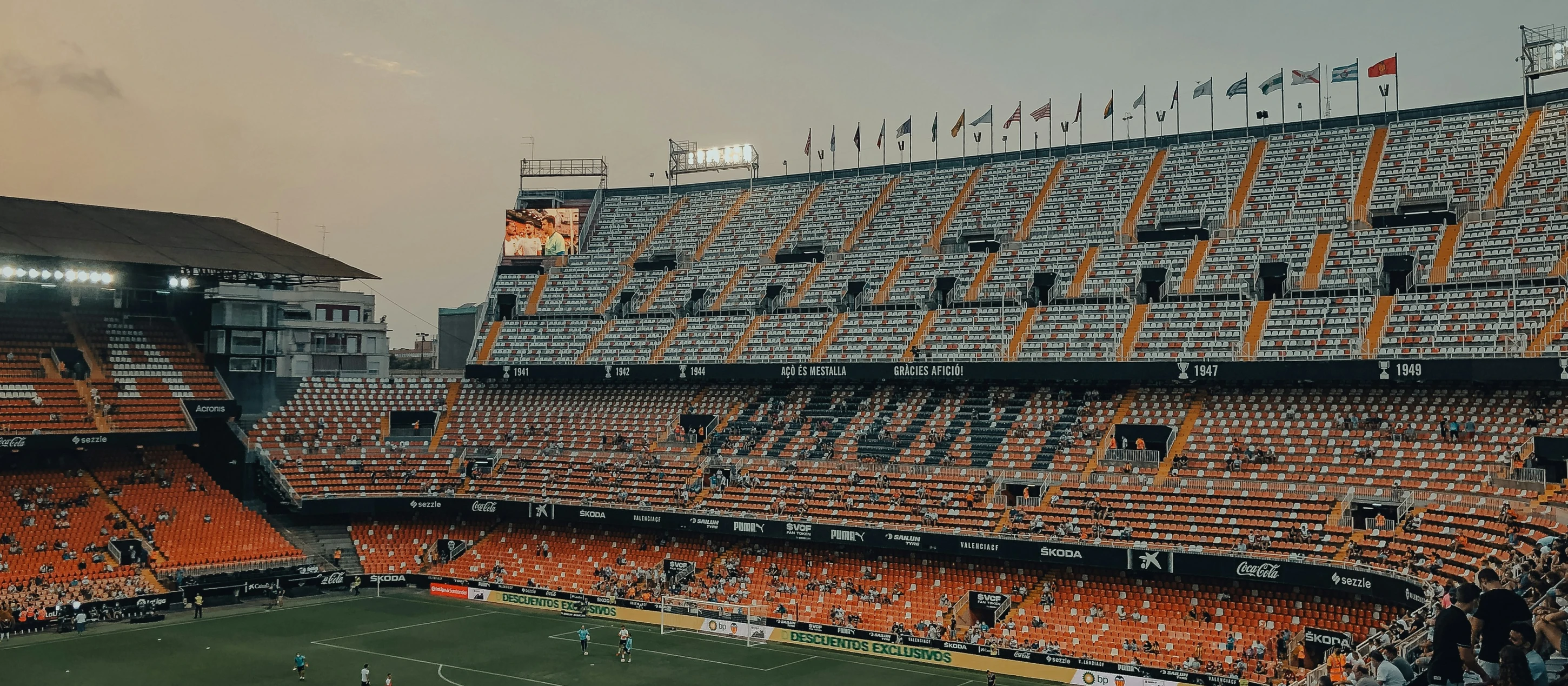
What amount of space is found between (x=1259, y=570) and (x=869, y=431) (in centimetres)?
2169

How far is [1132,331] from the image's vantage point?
56.4 metres

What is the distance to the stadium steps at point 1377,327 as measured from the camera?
49.3m

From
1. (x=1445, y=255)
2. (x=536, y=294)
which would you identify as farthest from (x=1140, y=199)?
(x=536, y=294)

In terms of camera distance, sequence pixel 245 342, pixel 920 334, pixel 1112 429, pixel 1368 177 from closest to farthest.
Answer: pixel 1112 429
pixel 1368 177
pixel 920 334
pixel 245 342

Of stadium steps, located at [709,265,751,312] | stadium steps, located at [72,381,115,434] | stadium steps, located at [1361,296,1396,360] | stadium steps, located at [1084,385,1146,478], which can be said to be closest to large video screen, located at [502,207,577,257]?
stadium steps, located at [709,265,751,312]

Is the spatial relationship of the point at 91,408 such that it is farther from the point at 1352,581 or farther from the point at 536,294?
the point at 1352,581

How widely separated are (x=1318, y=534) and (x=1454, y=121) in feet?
104

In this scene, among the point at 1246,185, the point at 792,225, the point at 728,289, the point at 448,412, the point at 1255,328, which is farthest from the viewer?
the point at 792,225

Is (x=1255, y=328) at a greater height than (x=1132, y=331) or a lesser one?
lesser

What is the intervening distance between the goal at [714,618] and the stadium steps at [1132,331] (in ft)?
66.9

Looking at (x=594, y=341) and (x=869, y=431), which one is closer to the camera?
(x=869, y=431)

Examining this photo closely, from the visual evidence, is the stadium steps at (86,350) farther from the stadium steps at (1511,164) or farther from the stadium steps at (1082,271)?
the stadium steps at (1511,164)

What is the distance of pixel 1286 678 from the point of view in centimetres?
3856

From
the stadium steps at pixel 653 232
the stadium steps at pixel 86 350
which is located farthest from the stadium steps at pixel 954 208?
the stadium steps at pixel 86 350
